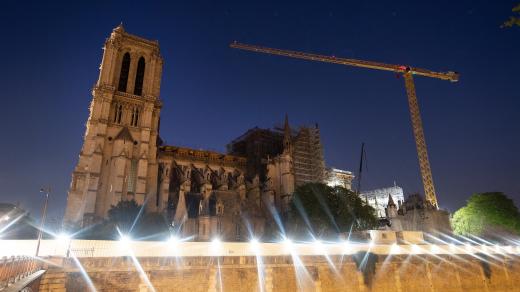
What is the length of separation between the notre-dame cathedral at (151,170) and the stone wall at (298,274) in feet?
50.6

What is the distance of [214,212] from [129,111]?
19269 mm

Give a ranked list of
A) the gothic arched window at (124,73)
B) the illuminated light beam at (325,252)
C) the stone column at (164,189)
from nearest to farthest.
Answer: the illuminated light beam at (325,252) → the stone column at (164,189) → the gothic arched window at (124,73)

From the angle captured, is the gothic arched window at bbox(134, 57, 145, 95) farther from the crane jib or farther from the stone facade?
the stone facade

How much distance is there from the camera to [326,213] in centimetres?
3975

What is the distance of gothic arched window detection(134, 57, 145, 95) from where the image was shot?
48.7m

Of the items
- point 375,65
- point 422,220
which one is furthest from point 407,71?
point 422,220

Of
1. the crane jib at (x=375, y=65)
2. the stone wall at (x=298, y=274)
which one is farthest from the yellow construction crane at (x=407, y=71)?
the stone wall at (x=298, y=274)

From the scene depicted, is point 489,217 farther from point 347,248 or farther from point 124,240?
point 124,240

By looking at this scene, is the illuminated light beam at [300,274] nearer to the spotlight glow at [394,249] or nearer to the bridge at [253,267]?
the bridge at [253,267]

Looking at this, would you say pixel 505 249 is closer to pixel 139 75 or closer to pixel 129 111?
pixel 129 111

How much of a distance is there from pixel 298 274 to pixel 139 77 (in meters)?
39.8

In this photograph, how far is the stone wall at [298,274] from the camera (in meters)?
17.7

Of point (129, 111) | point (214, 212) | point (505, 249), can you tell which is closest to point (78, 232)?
point (214, 212)

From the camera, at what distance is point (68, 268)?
55.4 ft
